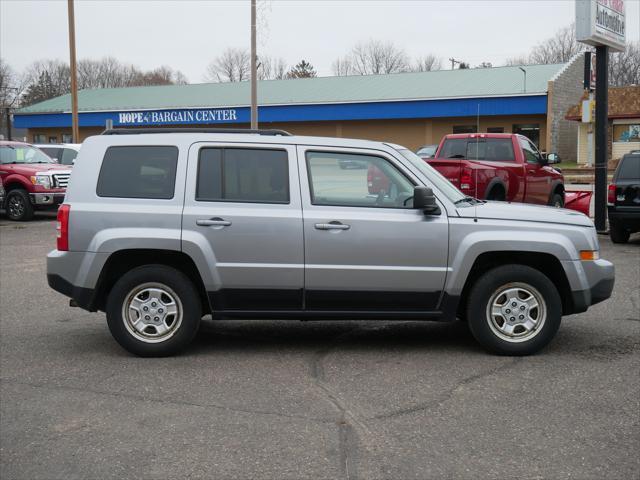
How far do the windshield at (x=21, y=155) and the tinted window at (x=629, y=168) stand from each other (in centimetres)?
1489

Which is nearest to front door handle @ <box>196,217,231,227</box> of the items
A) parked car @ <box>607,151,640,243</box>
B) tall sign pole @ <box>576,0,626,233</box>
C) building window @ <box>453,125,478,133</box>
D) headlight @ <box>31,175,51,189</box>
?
parked car @ <box>607,151,640,243</box>

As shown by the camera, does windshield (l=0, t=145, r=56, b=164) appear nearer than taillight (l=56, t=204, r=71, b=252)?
No

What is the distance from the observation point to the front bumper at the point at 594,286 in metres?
6.53

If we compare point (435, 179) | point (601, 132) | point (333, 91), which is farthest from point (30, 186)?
point (333, 91)

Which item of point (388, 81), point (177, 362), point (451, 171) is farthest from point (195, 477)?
point (388, 81)

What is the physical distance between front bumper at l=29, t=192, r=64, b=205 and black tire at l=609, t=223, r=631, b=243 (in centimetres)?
1315

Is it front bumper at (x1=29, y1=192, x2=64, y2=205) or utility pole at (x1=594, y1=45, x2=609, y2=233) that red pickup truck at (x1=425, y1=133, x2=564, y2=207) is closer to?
utility pole at (x1=594, y1=45, x2=609, y2=233)

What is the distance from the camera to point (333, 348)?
6902 mm

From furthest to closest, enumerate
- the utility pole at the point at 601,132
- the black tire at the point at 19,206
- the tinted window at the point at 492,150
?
1. the black tire at the point at 19,206
2. the utility pole at the point at 601,132
3. the tinted window at the point at 492,150

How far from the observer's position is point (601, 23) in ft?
53.0

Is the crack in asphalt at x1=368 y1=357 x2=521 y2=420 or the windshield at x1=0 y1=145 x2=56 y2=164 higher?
the windshield at x1=0 y1=145 x2=56 y2=164

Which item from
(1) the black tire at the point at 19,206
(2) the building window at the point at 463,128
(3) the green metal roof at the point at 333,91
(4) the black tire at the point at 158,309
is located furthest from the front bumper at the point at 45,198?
(2) the building window at the point at 463,128

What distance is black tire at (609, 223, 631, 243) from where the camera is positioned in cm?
1445

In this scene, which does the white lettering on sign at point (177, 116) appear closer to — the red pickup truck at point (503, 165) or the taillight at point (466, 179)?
the red pickup truck at point (503, 165)
